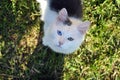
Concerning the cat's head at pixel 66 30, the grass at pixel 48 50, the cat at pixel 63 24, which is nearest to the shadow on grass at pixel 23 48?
the grass at pixel 48 50

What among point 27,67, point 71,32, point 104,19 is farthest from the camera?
point 104,19

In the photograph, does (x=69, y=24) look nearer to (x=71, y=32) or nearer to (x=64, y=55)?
(x=71, y=32)

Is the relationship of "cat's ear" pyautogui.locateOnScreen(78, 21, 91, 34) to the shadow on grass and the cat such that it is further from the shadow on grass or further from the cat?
the shadow on grass

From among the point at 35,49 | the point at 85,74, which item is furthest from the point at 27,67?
the point at 85,74

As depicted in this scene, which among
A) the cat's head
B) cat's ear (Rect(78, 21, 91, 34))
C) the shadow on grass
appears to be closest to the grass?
the shadow on grass

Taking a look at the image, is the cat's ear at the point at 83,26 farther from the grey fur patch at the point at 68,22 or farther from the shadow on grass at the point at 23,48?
the shadow on grass at the point at 23,48

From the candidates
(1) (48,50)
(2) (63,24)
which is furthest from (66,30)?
(1) (48,50)

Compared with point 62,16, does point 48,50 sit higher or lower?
lower

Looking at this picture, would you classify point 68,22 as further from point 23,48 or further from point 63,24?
point 23,48
